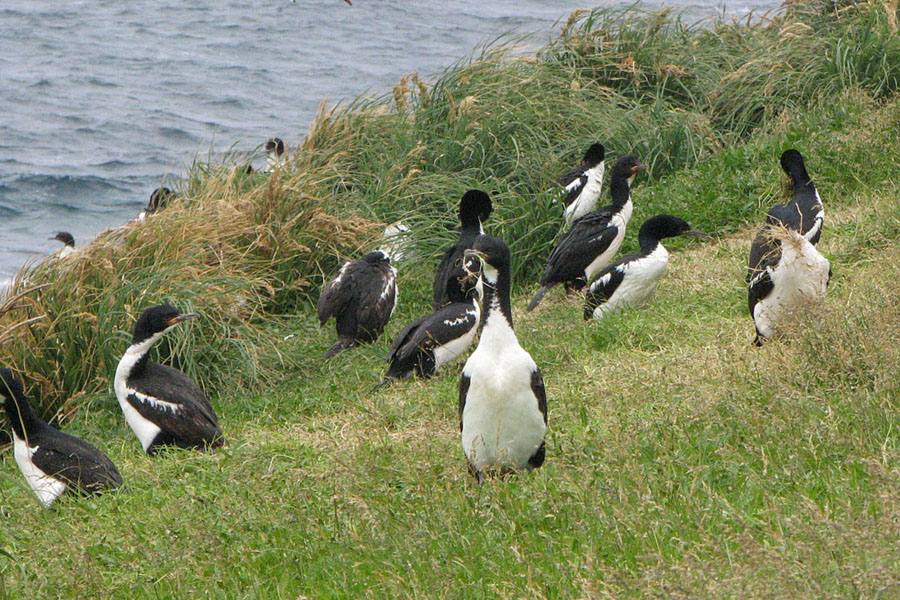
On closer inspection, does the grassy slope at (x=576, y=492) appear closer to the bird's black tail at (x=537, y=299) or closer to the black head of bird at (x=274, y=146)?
the bird's black tail at (x=537, y=299)

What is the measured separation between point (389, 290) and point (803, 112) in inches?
236

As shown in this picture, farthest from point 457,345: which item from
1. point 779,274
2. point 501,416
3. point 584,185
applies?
point 584,185

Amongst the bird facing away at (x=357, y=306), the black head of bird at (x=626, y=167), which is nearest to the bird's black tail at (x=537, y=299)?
the bird facing away at (x=357, y=306)

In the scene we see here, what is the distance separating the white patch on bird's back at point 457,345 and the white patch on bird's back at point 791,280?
2.50 metres

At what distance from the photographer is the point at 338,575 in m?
4.88

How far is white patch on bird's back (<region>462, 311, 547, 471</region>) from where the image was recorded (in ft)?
18.4

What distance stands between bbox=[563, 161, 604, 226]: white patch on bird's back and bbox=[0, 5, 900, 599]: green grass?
0.26m

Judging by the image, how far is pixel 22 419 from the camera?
7.36 m

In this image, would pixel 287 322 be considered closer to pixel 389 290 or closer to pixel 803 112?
pixel 389 290

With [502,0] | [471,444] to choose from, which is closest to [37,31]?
[502,0]

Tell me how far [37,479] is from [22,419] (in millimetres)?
562

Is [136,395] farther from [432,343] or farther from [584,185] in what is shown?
[584,185]

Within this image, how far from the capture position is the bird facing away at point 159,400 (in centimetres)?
775

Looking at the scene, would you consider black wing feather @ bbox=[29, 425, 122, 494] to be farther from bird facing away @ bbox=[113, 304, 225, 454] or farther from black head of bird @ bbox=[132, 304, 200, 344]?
black head of bird @ bbox=[132, 304, 200, 344]
